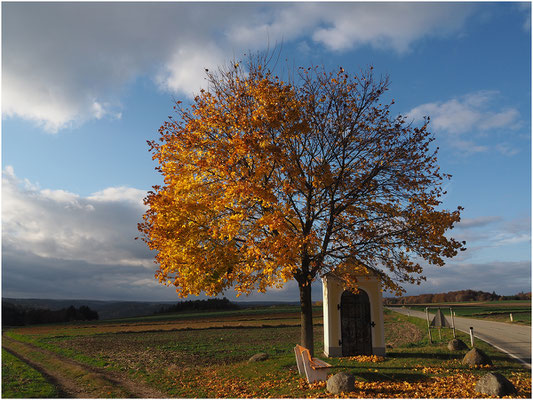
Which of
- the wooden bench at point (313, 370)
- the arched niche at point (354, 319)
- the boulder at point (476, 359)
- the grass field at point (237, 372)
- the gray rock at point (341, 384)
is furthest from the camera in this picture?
the arched niche at point (354, 319)

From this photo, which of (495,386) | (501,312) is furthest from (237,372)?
(501,312)

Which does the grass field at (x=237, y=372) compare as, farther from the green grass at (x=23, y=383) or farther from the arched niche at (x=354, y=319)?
the arched niche at (x=354, y=319)

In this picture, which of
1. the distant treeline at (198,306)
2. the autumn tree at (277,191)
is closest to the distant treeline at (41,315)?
the distant treeline at (198,306)

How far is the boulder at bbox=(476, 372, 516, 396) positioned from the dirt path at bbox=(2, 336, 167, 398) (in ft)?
34.4

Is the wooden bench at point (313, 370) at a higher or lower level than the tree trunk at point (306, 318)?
lower

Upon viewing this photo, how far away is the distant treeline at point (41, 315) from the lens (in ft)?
186

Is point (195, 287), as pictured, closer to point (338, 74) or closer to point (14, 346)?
point (338, 74)

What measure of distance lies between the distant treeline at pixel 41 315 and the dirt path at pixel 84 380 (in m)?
40.3

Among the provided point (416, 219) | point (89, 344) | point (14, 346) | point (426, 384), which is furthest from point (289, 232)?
point (14, 346)

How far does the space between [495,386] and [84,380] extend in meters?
15.9

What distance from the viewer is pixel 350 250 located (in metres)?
14.9

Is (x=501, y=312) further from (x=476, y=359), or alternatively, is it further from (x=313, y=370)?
(x=313, y=370)

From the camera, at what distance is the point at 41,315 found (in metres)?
59.0

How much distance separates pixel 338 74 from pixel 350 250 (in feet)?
24.6
